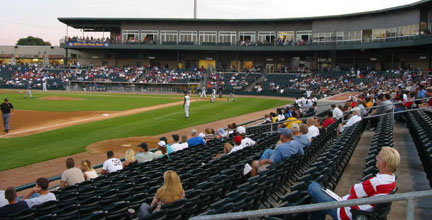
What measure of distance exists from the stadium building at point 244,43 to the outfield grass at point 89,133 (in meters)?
32.3

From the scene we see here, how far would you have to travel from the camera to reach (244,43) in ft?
210

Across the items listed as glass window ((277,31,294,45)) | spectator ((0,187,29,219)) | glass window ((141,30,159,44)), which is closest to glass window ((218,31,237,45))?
glass window ((277,31,294,45))

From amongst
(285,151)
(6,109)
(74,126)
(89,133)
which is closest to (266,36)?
(74,126)

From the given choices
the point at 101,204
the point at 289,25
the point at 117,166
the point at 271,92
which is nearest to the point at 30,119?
the point at 117,166

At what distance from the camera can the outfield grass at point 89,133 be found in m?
15.3

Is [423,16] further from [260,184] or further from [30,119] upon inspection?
[260,184]

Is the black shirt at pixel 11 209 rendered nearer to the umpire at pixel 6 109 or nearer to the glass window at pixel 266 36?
the umpire at pixel 6 109

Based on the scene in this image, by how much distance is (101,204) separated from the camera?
655cm

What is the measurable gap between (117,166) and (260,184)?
16.5ft

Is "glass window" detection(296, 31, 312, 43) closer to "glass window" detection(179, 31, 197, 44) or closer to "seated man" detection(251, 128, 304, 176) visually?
"glass window" detection(179, 31, 197, 44)

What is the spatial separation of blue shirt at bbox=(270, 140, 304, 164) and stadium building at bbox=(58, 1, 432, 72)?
4890cm

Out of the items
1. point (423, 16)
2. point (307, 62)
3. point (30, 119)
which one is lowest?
point (30, 119)

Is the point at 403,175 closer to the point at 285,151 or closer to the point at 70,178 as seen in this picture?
the point at 285,151

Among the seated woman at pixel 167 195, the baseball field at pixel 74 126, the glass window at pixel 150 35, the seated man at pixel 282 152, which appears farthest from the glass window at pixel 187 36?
the seated woman at pixel 167 195
